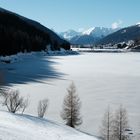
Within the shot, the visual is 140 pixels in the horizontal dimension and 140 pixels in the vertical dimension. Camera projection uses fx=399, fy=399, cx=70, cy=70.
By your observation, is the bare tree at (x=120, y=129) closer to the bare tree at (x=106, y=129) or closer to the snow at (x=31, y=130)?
the bare tree at (x=106, y=129)

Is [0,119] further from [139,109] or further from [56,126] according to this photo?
[139,109]

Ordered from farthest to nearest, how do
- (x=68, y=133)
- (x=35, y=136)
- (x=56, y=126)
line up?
(x=56, y=126)
(x=68, y=133)
(x=35, y=136)

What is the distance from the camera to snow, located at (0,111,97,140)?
98.5ft

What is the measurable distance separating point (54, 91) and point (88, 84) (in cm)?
1465

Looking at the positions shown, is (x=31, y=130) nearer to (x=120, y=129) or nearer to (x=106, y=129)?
(x=120, y=129)

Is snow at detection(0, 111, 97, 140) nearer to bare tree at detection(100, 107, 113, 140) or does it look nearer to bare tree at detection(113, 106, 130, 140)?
bare tree at detection(113, 106, 130, 140)

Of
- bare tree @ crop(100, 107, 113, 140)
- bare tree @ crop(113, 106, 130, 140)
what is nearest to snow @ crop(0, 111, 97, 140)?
bare tree @ crop(113, 106, 130, 140)

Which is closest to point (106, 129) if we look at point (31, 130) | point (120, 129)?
point (120, 129)

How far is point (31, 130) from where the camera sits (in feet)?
112

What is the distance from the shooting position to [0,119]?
36906mm

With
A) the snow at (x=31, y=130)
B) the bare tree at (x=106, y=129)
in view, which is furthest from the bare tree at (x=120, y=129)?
the snow at (x=31, y=130)

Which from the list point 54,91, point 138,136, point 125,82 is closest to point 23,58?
point 125,82

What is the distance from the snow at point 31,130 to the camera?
30031 mm

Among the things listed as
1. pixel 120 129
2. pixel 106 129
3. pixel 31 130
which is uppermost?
pixel 31 130
